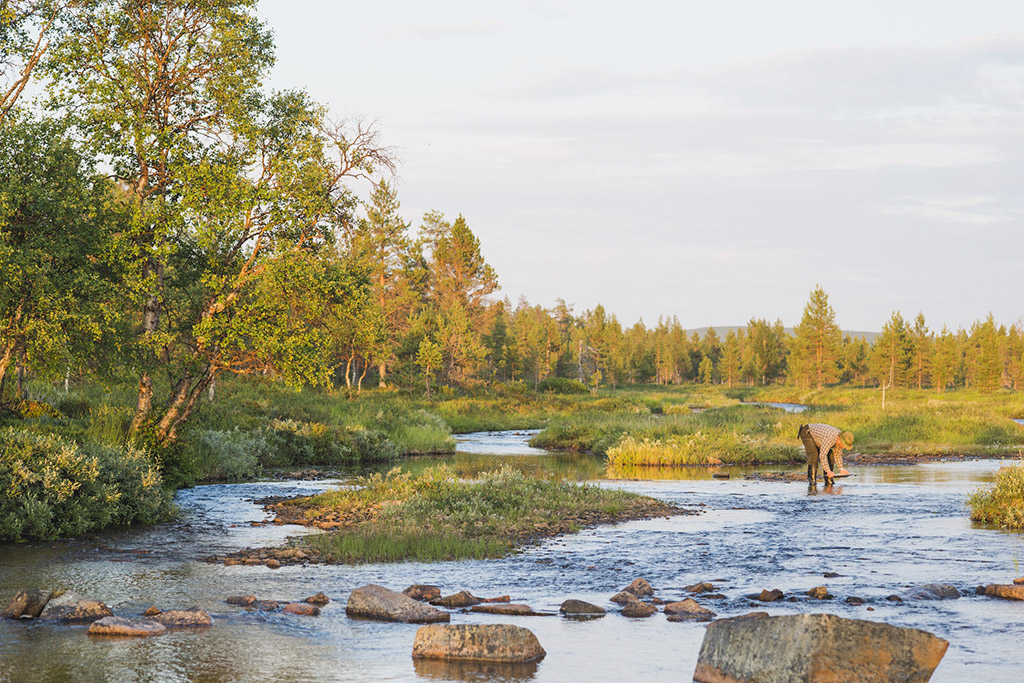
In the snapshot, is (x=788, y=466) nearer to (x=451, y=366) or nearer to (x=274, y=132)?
(x=274, y=132)

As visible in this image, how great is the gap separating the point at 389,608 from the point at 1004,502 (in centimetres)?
1516

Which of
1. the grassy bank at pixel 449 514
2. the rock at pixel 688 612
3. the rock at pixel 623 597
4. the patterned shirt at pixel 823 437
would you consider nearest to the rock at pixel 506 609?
the rock at pixel 623 597

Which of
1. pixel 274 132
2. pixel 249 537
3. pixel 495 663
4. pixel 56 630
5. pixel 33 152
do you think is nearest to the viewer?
pixel 495 663

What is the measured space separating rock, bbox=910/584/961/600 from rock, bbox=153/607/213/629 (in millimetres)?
9199

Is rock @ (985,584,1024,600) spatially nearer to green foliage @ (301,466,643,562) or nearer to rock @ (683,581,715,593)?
rock @ (683,581,715,593)

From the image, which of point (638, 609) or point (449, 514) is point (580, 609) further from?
point (449, 514)

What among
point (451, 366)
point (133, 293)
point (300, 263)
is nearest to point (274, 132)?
point (300, 263)

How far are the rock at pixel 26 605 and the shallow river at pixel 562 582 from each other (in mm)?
322

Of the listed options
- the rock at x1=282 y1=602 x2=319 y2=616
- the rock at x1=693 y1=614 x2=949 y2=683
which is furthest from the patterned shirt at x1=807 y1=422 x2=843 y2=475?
the rock at x1=693 y1=614 x2=949 y2=683

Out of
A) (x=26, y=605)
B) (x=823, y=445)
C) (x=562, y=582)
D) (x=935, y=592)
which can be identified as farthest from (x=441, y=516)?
(x=823, y=445)

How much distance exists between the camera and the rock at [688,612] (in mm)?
11719

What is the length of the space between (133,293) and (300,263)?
169 inches

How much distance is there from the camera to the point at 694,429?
44344mm

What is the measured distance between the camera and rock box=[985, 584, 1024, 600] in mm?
12922
